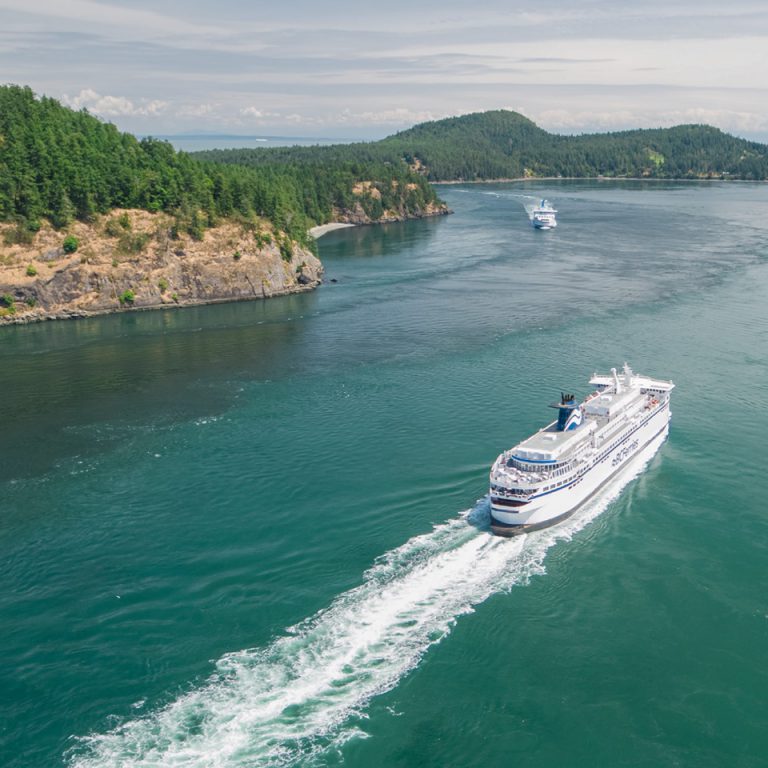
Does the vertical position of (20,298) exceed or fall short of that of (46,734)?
it exceeds it

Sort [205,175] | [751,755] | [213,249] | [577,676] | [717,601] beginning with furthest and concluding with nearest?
[205,175] → [213,249] → [717,601] → [577,676] → [751,755]

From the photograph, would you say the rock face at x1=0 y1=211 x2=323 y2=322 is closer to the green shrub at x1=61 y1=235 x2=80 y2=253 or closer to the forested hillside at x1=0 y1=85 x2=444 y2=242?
the green shrub at x1=61 y1=235 x2=80 y2=253

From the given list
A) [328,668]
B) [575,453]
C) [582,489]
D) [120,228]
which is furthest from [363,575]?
[120,228]

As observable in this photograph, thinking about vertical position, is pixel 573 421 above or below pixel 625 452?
above

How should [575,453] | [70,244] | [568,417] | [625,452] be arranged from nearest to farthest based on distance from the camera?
[575,453] → [568,417] → [625,452] → [70,244]

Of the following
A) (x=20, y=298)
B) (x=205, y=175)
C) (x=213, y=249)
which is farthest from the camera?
(x=205, y=175)

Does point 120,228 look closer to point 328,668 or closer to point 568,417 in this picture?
point 568,417

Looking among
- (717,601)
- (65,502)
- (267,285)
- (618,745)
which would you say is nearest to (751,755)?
(618,745)

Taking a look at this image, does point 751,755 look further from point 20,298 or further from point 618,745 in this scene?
point 20,298
